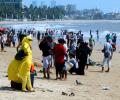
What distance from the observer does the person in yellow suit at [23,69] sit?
10859mm

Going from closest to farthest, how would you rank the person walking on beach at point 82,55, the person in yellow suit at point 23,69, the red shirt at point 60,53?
the person in yellow suit at point 23,69 < the red shirt at point 60,53 < the person walking on beach at point 82,55

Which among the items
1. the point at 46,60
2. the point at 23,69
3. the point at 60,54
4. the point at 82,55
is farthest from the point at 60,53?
the point at 23,69

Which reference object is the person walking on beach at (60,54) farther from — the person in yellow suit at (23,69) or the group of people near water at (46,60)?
the person in yellow suit at (23,69)

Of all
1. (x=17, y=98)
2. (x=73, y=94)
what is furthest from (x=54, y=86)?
(x=17, y=98)

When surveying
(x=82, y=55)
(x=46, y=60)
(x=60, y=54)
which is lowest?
(x=82, y=55)

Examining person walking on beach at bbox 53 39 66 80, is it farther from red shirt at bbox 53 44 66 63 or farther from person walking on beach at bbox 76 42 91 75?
person walking on beach at bbox 76 42 91 75

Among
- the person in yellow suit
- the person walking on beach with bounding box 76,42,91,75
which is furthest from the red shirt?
the person in yellow suit

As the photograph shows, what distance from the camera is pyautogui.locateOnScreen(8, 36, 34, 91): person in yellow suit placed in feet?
35.6

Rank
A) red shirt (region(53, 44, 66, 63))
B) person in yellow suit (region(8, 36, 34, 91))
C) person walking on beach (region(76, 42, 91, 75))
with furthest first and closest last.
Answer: person walking on beach (region(76, 42, 91, 75)), red shirt (region(53, 44, 66, 63)), person in yellow suit (region(8, 36, 34, 91))

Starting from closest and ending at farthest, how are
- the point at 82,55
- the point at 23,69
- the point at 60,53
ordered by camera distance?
the point at 23,69 → the point at 60,53 → the point at 82,55

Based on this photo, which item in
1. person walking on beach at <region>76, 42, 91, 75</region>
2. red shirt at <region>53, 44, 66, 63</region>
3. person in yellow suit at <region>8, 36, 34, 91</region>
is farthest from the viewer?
person walking on beach at <region>76, 42, 91, 75</region>

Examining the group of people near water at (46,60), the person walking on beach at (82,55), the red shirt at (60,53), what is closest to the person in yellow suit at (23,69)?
the group of people near water at (46,60)

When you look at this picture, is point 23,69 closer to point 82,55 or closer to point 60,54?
point 60,54

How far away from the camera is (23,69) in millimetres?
10844
